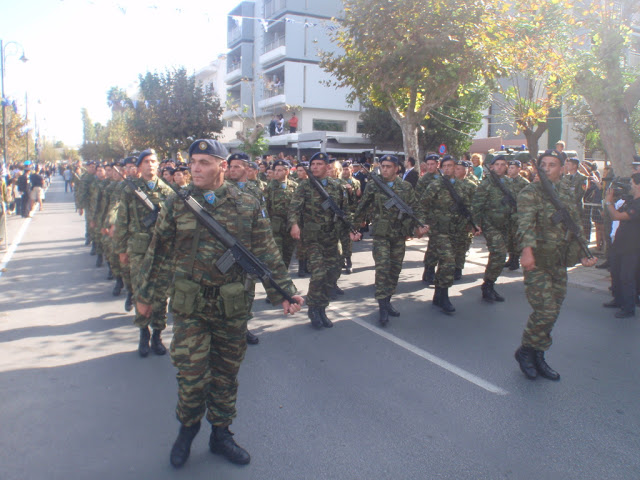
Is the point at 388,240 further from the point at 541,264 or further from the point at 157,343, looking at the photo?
the point at 157,343

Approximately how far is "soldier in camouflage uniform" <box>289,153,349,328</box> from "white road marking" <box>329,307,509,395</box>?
1.51ft

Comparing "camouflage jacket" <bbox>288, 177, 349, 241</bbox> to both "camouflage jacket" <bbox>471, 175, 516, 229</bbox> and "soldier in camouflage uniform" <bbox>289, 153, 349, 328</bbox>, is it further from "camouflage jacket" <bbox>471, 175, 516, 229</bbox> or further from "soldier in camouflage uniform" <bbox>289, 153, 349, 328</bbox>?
"camouflage jacket" <bbox>471, 175, 516, 229</bbox>

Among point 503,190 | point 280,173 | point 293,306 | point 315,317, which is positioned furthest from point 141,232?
point 503,190

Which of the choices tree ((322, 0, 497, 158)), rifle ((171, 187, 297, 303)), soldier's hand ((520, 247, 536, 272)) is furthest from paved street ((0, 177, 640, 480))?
tree ((322, 0, 497, 158))

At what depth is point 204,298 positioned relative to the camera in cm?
312

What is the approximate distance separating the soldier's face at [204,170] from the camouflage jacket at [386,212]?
10.4 feet

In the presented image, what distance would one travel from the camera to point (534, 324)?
14.8ft

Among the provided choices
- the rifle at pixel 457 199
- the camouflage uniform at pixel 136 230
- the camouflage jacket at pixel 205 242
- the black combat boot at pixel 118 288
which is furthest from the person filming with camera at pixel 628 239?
the black combat boot at pixel 118 288

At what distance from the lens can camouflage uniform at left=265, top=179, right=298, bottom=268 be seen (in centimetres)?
765

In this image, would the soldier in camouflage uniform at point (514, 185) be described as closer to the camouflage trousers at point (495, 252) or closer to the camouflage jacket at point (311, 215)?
the camouflage trousers at point (495, 252)

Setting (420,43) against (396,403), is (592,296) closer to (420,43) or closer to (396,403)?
(396,403)

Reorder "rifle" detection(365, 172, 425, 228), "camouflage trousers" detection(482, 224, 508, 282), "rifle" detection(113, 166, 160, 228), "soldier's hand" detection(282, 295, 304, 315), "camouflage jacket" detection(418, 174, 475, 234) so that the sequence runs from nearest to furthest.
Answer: "soldier's hand" detection(282, 295, 304, 315)
"rifle" detection(113, 166, 160, 228)
"rifle" detection(365, 172, 425, 228)
"camouflage jacket" detection(418, 174, 475, 234)
"camouflage trousers" detection(482, 224, 508, 282)

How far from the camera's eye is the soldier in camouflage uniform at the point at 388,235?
6.07 m

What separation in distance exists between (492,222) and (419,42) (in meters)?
5.48
